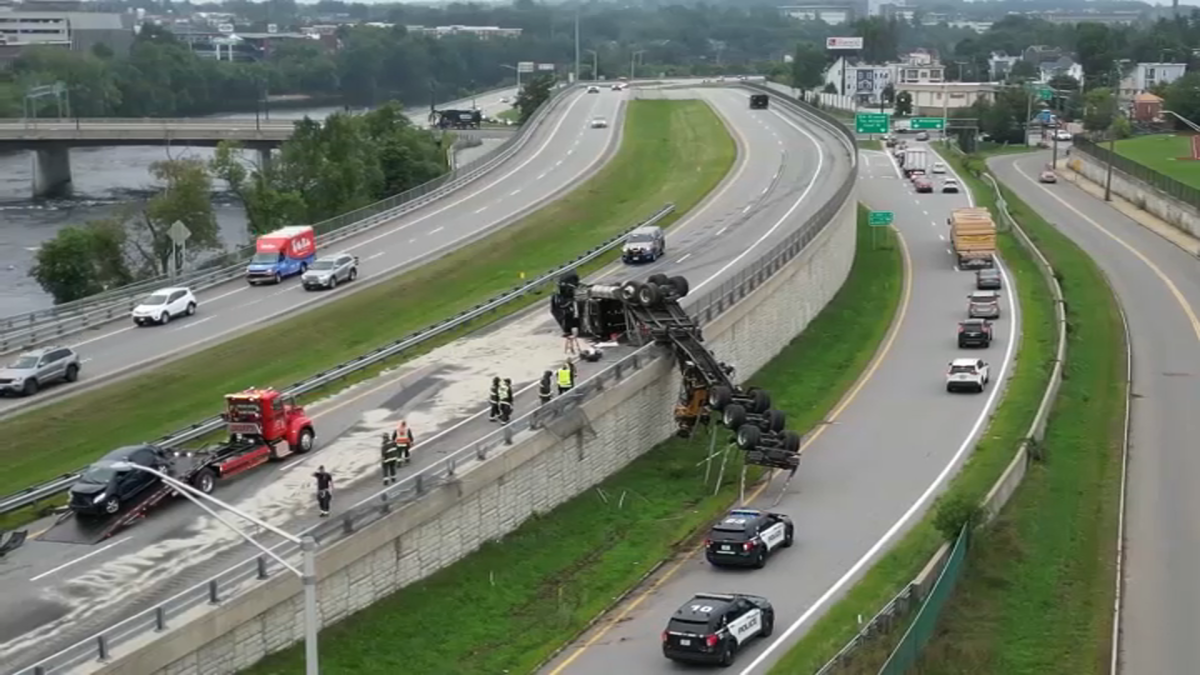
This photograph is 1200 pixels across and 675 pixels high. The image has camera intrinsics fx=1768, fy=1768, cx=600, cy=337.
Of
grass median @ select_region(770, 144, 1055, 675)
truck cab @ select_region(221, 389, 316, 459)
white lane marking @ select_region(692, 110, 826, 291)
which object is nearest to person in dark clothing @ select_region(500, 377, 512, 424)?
truck cab @ select_region(221, 389, 316, 459)

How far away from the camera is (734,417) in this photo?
4991 cm

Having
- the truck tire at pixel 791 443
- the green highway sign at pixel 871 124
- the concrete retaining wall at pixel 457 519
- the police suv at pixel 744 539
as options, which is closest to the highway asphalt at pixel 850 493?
the police suv at pixel 744 539

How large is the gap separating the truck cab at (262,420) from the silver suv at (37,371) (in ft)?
38.9

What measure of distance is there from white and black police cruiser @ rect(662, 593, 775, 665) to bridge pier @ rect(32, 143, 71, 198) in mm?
127388

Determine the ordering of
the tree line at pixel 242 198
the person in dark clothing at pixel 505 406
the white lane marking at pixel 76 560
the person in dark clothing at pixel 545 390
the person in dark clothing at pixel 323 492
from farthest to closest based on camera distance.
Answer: the tree line at pixel 242 198, the person in dark clothing at pixel 545 390, the person in dark clothing at pixel 505 406, the person in dark clothing at pixel 323 492, the white lane marking at pixel 76 560

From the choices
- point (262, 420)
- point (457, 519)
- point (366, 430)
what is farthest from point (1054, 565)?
point (262, 420)

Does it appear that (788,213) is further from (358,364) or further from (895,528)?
(895,528)

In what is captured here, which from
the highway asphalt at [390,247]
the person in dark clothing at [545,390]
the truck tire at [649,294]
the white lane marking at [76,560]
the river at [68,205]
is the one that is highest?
the truck tire at [649,294]

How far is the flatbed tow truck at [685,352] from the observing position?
4878 centimetres

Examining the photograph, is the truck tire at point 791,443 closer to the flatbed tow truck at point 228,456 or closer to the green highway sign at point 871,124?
the flatbed tow truck at point 228,456

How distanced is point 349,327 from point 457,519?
83.6 feet

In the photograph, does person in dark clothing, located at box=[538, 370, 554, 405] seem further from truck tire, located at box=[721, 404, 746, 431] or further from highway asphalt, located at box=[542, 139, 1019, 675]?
highway asphalt, located at box=[542, 139, 1019, 675]

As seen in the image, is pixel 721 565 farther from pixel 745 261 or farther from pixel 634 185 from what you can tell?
pixel 634 185

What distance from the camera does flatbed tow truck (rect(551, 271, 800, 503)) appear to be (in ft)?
160
